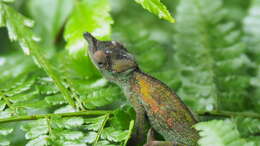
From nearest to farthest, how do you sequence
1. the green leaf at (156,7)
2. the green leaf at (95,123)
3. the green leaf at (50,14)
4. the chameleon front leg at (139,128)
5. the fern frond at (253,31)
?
the green leaf at (156,7), the green leaf at (95,123), the chameleon front leg at (139,128), the fern frond at (253,31), the green leaf at (50,14)

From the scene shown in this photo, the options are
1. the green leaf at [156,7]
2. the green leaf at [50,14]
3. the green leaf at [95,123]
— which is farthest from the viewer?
the green leaf at [50,14]

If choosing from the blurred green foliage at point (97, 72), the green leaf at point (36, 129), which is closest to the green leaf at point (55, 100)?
the blurred green foliage at point (97, 72)

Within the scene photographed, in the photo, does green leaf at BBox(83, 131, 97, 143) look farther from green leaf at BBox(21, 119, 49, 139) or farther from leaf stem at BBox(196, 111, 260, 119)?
leaf stem at BBox(196, 111, 260, 119)

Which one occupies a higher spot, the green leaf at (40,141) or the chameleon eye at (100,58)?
the chameleon eye at (100,58)

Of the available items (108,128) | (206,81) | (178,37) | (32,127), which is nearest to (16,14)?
(32,127)

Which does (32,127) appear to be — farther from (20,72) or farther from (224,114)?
(224,114)

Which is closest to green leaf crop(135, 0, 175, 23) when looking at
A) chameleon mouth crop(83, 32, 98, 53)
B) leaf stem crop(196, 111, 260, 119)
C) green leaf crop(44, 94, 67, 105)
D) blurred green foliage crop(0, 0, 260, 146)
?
blurred green foliage crop(0, 0, 260, 146)

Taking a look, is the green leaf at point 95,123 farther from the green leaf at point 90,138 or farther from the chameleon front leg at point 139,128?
the chameleon front leg at point 139,128
